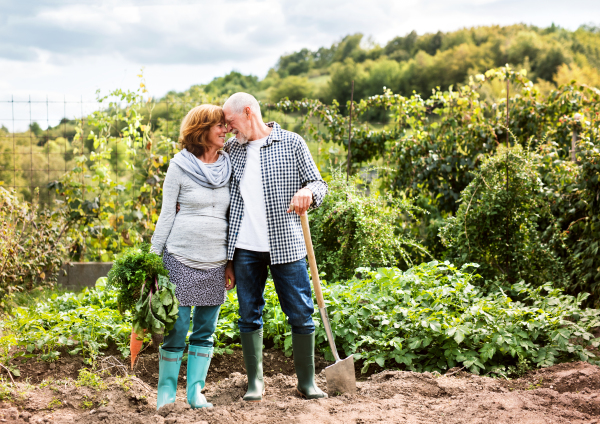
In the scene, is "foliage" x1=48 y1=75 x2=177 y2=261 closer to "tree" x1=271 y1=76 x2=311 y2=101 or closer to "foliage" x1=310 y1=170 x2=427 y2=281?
"foliage" x1=310 y1=170 x2=427 y2=281

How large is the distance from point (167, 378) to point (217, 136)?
1153 mm

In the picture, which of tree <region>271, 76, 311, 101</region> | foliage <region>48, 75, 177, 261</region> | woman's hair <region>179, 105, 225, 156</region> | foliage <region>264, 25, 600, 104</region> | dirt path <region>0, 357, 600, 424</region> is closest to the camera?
dirt path <region>0, 357, 600, 424</region>

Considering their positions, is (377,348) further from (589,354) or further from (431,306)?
(589,354)

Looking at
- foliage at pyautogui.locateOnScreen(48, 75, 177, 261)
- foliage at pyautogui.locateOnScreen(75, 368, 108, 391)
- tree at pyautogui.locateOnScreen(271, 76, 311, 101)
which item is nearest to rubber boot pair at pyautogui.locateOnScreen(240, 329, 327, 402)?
foliage at pyautogui.locateOnScreen(75, 368, 108, 391)

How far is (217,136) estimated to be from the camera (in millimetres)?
2281

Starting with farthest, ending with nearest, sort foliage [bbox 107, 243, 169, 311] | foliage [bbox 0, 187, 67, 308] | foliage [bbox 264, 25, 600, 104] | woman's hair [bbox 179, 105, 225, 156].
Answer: foliage [bbox 264, 25, 600, 104]
foliage [bbox 0, 187, 67, 308]
woman's hair [bbox 179, 105, 225, 156]
foliage [bbox 107, 243, 169, 311]

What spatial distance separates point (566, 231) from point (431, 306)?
64.9 inches

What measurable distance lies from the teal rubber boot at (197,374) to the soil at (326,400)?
0.06m

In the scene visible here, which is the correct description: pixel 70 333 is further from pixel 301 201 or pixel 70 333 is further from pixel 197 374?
pixel 301 201

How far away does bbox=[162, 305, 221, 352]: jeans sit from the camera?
222 cm

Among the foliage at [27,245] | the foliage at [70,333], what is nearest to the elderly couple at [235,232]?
the foliage at [70,333]

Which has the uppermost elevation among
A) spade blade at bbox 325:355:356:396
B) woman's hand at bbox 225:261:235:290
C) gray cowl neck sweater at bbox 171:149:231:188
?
gray cowl neck sweater at bbox 171:149:231:188

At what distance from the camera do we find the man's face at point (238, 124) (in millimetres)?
2307

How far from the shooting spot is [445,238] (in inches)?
162
